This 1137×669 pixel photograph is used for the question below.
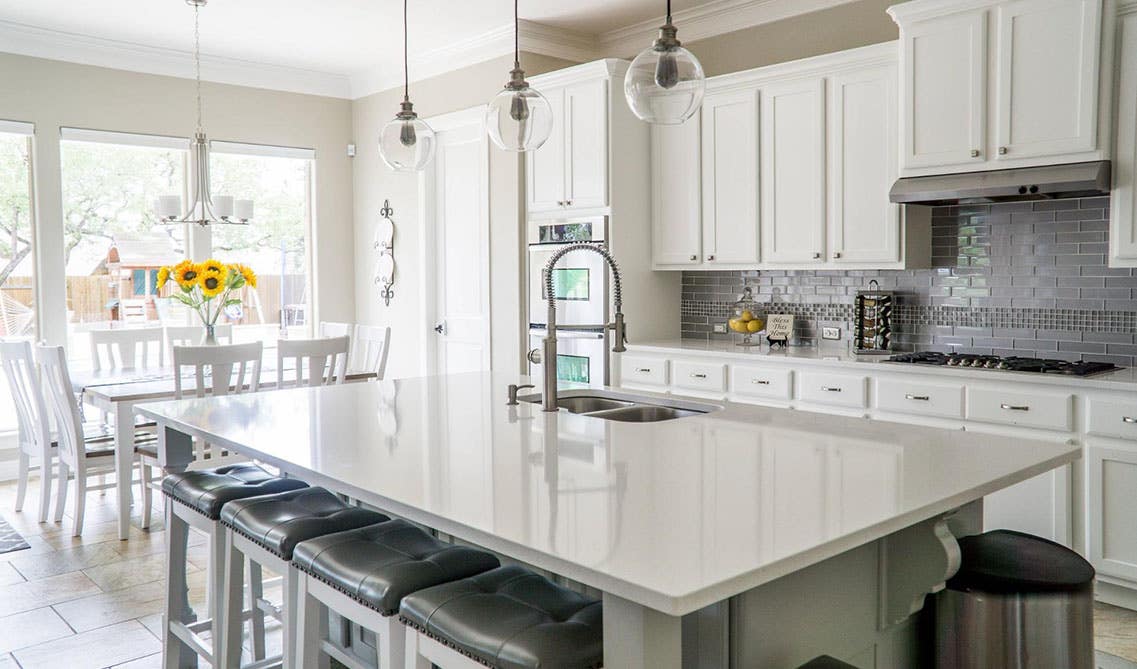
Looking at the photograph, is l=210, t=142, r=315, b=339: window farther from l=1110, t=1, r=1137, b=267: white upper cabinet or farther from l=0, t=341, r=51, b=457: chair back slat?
l=1110, t=1, r=1137, b=267: white upper cabinet

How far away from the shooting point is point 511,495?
1.66m

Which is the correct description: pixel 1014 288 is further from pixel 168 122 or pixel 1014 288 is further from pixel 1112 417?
pixel 168 122

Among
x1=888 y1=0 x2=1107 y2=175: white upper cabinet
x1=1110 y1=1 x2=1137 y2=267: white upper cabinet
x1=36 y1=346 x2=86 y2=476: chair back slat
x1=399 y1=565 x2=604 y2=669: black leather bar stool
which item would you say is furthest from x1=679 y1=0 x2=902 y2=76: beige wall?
x1=36 y1=346 x2=86 y2=476: chair back slat

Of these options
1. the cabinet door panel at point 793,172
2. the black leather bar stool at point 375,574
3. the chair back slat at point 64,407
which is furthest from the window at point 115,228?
the black leather bar stool at point 375,574

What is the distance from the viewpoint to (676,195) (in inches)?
197

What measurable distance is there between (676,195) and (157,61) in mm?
3666

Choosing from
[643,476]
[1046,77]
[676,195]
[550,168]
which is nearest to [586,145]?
[550,168]

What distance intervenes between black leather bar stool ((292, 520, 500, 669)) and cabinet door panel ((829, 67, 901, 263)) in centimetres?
281

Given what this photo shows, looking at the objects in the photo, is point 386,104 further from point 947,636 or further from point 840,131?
point 947,636

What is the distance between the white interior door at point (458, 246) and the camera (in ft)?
19.0

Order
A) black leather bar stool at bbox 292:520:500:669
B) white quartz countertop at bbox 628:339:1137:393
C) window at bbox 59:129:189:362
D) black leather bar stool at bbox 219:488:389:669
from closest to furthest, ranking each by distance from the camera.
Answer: black leather bar stool at bbox 292:520:500:669 → black leather bar stool at bbox 219:488:389:669 → white quartz countertop at bbox 628:339:1137:393 → window at bbox 59:129:189:362

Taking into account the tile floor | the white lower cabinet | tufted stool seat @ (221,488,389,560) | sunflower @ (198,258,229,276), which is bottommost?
the tile floor

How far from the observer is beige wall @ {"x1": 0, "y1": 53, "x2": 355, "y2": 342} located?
18.2 ft

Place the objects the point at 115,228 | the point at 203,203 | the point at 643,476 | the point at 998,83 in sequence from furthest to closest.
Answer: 1. the point at 115,228
2. the point at 203,203
3. the point at 998,83
4. the point at 643,476
